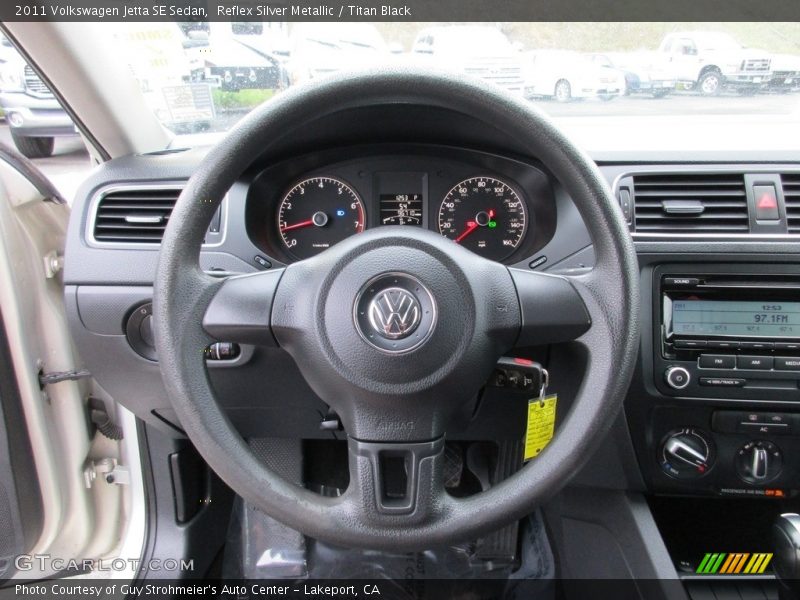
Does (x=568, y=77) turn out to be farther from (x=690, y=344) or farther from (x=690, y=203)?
(x=690, y=344)

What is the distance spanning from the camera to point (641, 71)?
1.54 meters

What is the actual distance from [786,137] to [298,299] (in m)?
1.20

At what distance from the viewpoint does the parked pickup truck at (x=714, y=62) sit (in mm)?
1509

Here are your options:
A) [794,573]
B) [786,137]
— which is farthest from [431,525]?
[786,137]

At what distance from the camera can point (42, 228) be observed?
62.4 inches

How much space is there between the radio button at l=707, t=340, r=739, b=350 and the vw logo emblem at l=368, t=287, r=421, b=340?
2.34ft

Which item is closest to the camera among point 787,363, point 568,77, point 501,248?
point 787,363

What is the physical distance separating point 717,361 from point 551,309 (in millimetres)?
524

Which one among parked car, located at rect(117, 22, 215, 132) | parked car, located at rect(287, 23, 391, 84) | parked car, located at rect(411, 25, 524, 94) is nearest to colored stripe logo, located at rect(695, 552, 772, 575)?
parked car, located at rect(411, 25, 524, 94)

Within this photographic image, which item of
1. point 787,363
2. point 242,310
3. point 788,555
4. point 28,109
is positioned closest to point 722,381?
point 787,363

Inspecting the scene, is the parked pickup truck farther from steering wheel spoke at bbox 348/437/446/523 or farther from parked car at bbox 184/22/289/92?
steering wheel spoke at bbox 348/437/446/523

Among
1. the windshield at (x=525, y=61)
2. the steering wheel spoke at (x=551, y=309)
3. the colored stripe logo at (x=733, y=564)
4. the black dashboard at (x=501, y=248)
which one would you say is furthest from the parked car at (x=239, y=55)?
the colored stripe logo at (x=733, y=564)

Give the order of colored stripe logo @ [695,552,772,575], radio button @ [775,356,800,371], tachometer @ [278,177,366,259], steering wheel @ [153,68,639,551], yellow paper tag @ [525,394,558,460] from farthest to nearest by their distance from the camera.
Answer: colored stripe logo @ [695,552,772,575]
tachometer @ [278,177,366,259]
radio button @ [775,356,800,371]
yellow paper tag @ [525,394,558,460]
steering wheel @ [153,68,639,551]

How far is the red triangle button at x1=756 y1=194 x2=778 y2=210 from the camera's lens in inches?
53.1
